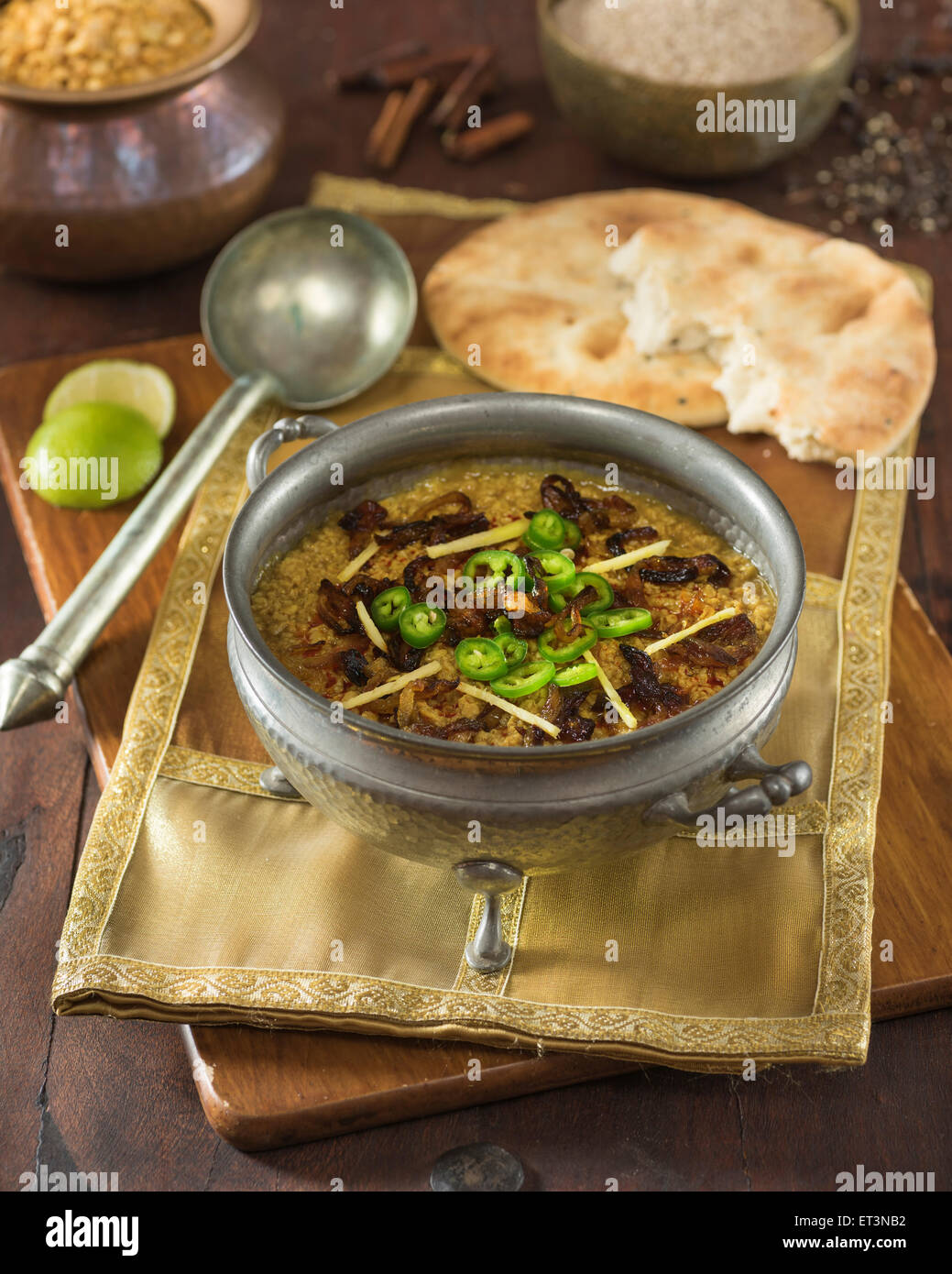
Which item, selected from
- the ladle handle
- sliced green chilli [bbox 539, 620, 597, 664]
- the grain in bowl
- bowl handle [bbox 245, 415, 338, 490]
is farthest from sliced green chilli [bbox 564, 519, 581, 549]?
the grain in bowl

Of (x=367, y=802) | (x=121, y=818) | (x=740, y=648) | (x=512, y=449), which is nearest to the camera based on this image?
(x=367, y=802)

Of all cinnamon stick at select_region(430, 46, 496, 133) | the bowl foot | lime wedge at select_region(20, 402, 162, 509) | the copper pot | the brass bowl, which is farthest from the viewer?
cinnamon stick at select_region(430, 46, 496, 133)

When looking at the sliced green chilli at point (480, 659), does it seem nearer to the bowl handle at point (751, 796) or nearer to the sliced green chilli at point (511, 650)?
the sliced green chilli at point (511, 650)

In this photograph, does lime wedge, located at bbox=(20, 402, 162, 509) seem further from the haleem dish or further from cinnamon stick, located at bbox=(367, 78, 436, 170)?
cinnamon stick, located at bbox=(367, 78, 436, 170)

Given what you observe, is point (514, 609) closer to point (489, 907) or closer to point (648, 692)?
point (648, 692)

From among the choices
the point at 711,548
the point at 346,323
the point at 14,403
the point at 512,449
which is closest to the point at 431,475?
the point at 512,449

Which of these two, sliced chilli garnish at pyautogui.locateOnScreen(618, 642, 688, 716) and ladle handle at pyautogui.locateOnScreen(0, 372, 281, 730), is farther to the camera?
ladle handle at pyautogui.locateOnScreen(0, 372, 281, 730)

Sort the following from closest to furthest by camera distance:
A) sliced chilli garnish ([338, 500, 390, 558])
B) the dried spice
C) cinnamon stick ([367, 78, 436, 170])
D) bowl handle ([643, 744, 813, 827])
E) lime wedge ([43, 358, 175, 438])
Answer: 1. bowl handle ([643, 744, 813, 827])
2. sliced chilli garnish ([338, 500, 390, 558])
3. lime wedge ([43, 358, 175, 438])
4. the dried spice
5. cinnamon stick ([367, 78, 436, 170])

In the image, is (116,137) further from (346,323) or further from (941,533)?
(941,533)
